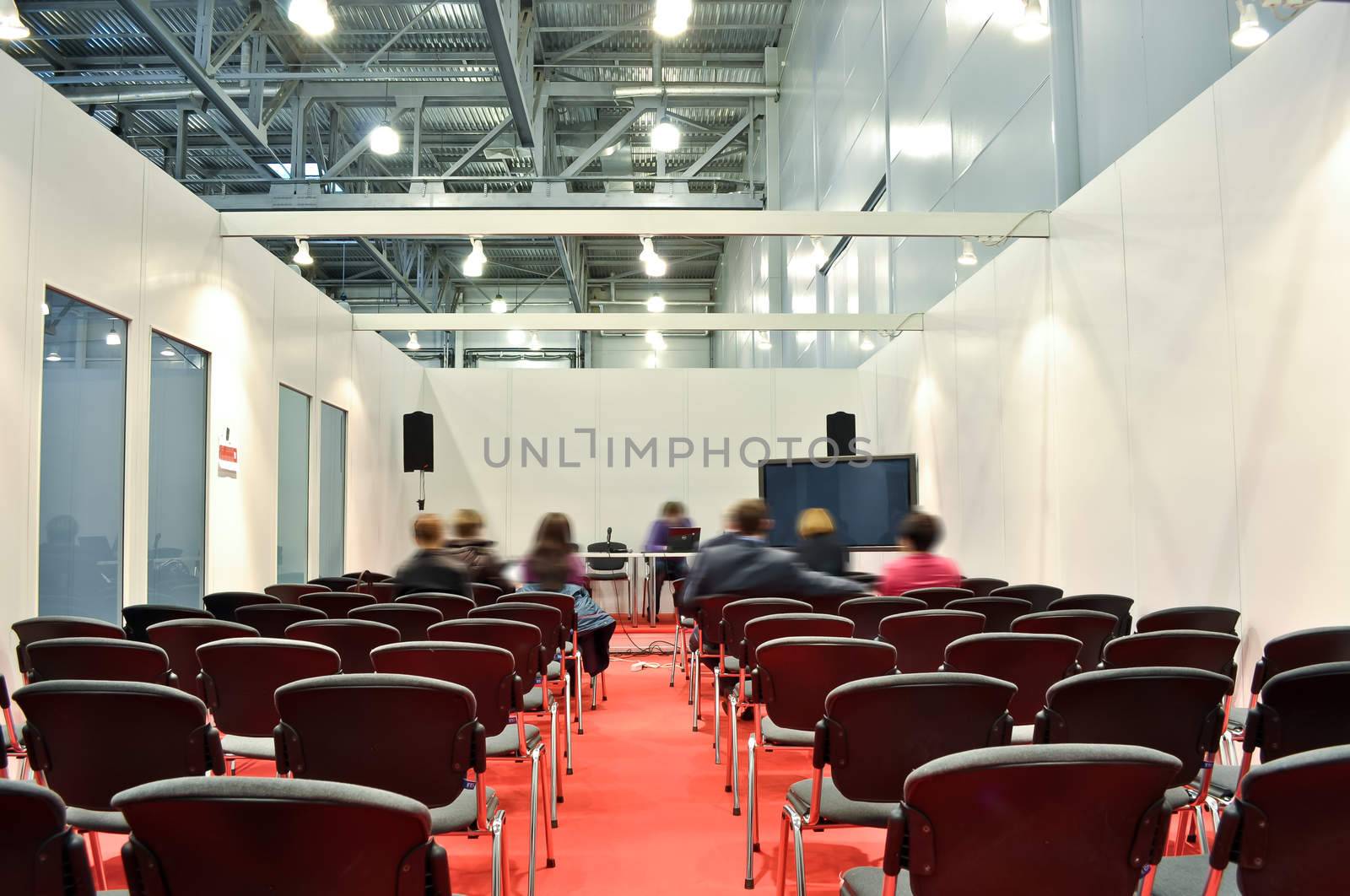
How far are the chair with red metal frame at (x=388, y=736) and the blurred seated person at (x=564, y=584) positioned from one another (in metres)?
3.32

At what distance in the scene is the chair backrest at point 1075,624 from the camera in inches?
147

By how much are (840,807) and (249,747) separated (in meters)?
2.06

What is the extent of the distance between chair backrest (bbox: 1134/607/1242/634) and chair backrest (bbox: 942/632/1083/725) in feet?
3.86

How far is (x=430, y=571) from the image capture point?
575 cm

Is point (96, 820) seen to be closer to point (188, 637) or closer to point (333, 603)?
point (188, 637)

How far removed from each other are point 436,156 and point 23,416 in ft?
40.7

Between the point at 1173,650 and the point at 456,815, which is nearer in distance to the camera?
the point at 456,815

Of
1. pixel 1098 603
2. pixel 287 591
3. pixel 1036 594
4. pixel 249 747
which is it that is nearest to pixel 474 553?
pixel 287 591

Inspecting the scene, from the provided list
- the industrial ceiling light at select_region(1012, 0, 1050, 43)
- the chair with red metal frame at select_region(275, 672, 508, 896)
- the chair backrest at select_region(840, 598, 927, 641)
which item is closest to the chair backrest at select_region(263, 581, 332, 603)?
the chair backrest at select_region(840, 598, 927, 641)

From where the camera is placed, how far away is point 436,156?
1639cm

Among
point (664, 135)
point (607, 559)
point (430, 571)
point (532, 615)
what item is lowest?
point (607, 559)

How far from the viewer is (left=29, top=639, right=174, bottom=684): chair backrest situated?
123 inches

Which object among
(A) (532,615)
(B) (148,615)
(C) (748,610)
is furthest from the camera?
(C) (748,610)

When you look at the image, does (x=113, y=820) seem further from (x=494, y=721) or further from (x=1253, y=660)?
(x=1253, y=660)
